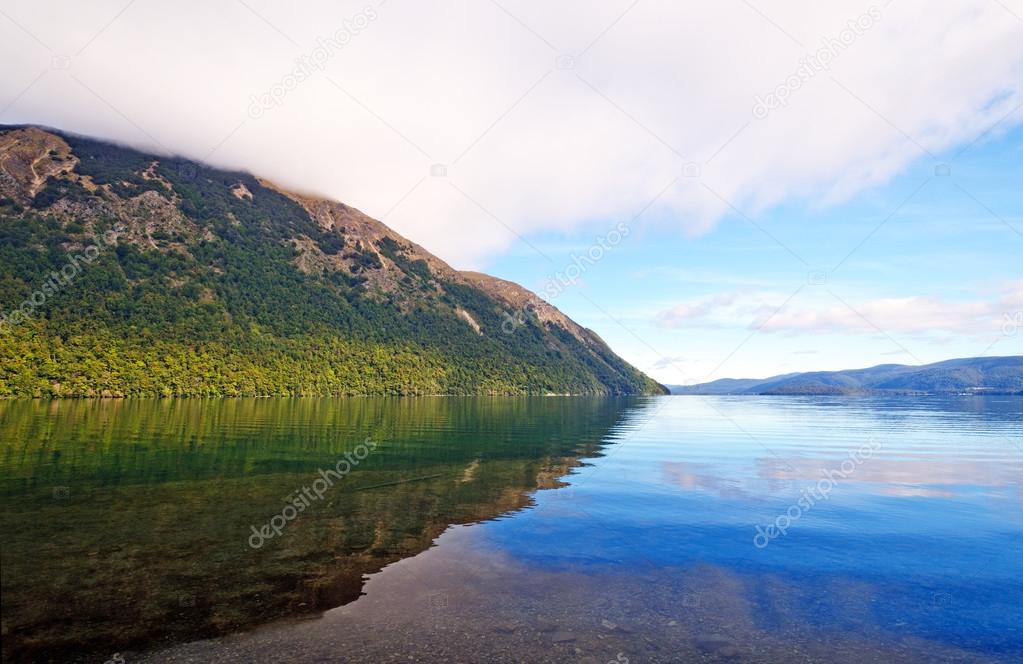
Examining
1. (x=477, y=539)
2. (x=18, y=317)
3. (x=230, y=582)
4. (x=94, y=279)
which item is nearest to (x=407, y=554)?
(x=477, y=539)

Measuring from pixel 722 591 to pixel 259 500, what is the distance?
2051cm

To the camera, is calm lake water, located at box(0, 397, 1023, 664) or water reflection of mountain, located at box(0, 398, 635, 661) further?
water reflection of mountain, located at box(0, 398, 635, 661)

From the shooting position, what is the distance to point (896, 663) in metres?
11.7

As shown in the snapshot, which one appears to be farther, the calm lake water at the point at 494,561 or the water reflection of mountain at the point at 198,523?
the water reflection of mountain at the point at 198,523

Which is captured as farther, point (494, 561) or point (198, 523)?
point (198, 523)

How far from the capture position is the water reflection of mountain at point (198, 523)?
13.0 meters

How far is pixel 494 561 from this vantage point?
1827 cm

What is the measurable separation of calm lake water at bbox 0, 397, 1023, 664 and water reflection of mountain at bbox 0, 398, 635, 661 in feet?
0.36

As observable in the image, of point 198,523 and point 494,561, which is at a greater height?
point 198,523

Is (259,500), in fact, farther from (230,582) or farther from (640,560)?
(640,560)

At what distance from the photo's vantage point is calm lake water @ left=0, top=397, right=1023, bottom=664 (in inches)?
482

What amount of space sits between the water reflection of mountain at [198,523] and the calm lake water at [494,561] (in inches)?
4.4

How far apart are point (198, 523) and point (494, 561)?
12.1m

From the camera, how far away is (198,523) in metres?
21.5
